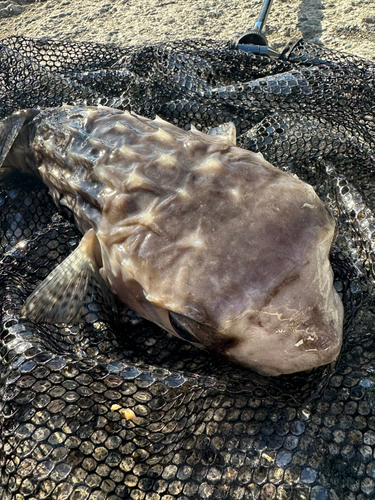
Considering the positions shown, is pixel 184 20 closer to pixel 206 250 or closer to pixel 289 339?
pixel 206 250

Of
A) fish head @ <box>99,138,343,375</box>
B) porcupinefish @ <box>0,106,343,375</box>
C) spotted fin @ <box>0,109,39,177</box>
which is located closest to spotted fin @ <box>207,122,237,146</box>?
porcupinefish @ <box>0,106,343,375</box>

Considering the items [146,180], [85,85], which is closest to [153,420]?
[146,180]

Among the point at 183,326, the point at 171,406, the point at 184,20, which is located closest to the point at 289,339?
the point at 183,326

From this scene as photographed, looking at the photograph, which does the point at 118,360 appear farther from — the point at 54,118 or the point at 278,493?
the point at 54,118

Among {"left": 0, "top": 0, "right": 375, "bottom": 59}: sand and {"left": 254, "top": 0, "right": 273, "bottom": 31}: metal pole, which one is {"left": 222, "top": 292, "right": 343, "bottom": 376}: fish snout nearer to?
{"left": 254, "top": 0, "right": 273, "bottom": 31}: metal pole

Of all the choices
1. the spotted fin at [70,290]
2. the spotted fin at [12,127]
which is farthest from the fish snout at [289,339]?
the spotted fin at [12,127]

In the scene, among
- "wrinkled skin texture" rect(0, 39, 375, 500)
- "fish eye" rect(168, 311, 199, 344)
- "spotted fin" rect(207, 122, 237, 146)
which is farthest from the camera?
"spotted fin" rect(207, 122, 237, 146)

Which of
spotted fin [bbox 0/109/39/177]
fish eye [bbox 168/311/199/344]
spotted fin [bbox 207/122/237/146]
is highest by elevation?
spotted fin [bbox 0/109/39/177]
